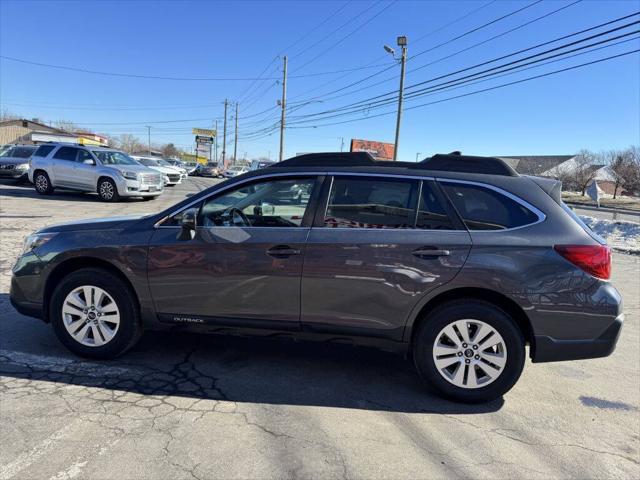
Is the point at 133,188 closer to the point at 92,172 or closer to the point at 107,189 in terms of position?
the point at 107,189

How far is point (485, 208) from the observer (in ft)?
11.4

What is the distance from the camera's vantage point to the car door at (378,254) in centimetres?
339

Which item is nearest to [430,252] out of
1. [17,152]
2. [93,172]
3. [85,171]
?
[93,172]

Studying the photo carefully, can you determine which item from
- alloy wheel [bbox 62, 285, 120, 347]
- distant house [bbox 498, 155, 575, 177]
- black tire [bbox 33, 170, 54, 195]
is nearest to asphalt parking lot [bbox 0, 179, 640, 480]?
alloy wheel [bbox 62, 285, 120, 347]

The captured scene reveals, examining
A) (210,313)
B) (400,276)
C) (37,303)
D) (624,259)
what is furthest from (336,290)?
(624,259)

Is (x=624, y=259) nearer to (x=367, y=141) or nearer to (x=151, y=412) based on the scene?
(x=151, y=412)

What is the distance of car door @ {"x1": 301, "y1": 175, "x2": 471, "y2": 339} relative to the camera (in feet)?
11.1

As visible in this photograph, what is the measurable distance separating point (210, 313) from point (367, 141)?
161 feet

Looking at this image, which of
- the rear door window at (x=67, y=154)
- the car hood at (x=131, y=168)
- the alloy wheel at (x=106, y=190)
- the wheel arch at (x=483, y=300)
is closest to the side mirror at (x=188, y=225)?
the wheel arch at (x=483, y=300)

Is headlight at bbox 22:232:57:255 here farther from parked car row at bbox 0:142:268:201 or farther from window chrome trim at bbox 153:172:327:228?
parked car row at bbox 0:142:268:201

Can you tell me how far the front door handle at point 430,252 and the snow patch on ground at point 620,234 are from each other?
11.4m

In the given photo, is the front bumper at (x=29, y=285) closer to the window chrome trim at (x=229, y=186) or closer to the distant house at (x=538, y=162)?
the window chrome trim at (x=229, y=186)

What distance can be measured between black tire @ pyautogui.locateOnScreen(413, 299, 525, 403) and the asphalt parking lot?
0.12 meters

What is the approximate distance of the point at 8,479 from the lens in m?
2.43
